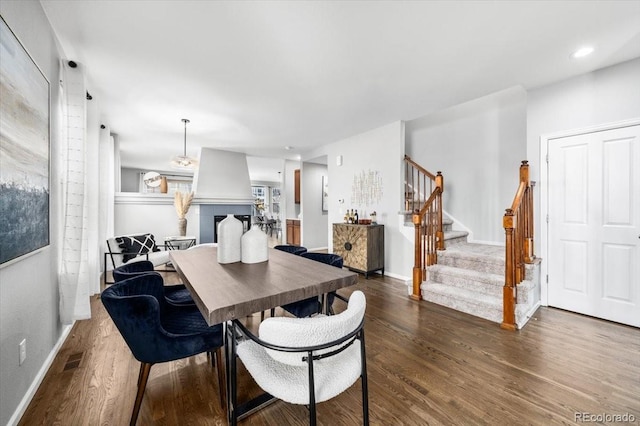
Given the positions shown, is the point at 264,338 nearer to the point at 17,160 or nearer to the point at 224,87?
the point at 17,160

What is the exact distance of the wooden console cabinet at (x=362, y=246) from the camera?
435 centimetres

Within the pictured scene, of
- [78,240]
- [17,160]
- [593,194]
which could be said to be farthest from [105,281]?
[593,194]

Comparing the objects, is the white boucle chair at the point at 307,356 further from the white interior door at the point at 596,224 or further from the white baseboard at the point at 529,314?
the white interior door at the point at 596,224

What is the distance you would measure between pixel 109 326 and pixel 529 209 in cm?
467

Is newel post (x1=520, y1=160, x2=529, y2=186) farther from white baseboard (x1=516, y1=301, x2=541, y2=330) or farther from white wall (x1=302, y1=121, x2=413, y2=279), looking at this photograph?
white wall (x1=302, y1=121, x2=413, y2=279)

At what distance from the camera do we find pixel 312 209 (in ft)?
23.1

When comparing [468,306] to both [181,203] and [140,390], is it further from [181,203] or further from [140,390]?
[181,203]

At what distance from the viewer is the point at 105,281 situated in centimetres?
402

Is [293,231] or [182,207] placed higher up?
[182,207]

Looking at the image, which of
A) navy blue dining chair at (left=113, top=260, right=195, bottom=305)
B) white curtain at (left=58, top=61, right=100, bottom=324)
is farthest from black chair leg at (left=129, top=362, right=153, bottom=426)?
white curtain at (left=58, top=61, right=100, bottom=324)

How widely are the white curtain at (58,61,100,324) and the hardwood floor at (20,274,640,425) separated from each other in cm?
42

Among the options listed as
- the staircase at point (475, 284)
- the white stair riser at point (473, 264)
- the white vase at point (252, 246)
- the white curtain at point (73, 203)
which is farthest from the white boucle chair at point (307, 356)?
the white stair riser at point (473, 264)

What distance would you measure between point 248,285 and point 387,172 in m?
3.60

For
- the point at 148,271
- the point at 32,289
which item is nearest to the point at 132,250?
the point at 148,271
